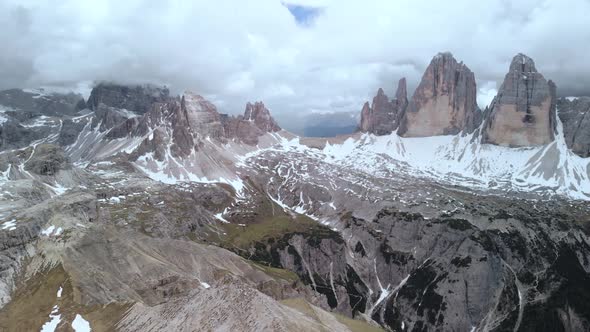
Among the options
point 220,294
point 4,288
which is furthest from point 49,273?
point 220,294

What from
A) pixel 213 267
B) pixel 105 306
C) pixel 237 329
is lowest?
pixel 213 267

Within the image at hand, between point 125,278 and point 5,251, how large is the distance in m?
44.0

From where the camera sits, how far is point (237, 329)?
63375 millimetres

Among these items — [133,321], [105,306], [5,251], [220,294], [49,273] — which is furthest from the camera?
[5,251]

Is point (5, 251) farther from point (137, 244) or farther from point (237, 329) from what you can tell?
point (237, 329)

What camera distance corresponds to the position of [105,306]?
92.6 meters

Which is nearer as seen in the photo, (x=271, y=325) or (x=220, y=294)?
(x=271, y=325)

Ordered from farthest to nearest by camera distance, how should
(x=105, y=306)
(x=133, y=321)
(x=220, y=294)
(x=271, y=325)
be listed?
(x=105, y=306), (x=133, y=321), (x=220, y=294), (x=271, y=325)

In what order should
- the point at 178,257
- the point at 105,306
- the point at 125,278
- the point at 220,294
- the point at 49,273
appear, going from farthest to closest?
the point at 178,257 < the point at 125,278 < the point at 49,273 < the point at 105,306 < the point at 220,294

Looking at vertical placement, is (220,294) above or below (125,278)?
above

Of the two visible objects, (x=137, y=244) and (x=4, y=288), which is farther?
(x=137, y=244)

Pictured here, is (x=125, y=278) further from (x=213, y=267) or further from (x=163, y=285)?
(x=213, y=267)

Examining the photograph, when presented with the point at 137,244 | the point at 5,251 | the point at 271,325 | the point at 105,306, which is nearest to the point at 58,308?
the point at 105,306

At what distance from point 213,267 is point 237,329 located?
85040 millimetres
